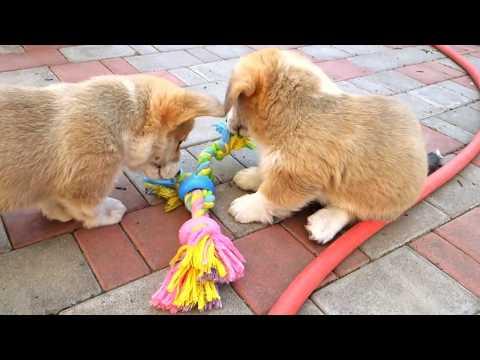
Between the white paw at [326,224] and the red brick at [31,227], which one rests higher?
the white paw at [326,224]

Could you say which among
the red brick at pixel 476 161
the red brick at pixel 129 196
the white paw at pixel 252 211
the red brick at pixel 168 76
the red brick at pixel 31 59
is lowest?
the red brick at pixel 31 59

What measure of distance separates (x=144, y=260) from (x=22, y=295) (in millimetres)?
625

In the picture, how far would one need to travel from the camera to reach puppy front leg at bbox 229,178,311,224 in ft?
8.79

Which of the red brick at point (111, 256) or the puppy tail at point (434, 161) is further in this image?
the puppy tail at point (434, 161)

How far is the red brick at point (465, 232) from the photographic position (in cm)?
276

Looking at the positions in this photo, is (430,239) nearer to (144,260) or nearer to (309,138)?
(309,138)

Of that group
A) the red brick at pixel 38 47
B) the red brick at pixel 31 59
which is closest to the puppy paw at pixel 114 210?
the red brick at pixel 31 59

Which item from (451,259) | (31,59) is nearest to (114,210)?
(451,259)

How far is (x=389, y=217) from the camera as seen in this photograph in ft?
9.01

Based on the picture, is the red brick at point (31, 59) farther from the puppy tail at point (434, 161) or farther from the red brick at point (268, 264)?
the puppy tail at point (434, 161)

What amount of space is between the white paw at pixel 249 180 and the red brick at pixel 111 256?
88cm

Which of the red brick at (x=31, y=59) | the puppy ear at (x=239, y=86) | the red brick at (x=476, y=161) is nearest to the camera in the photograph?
the puppy ear at (x=239, y=86)

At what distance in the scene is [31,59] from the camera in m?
4.60
